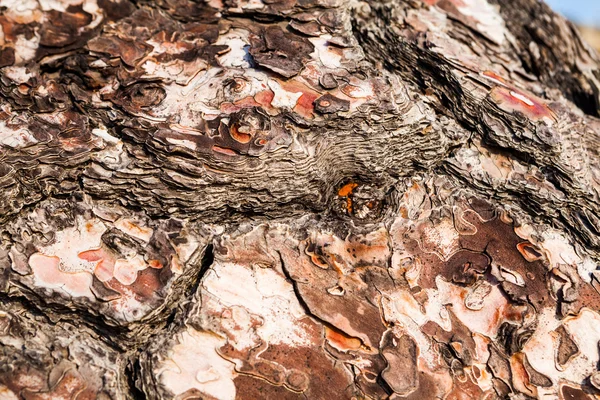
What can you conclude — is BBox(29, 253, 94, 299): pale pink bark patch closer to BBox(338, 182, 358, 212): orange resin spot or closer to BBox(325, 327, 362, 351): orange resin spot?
BBox(325, 327, 362, 351): orange resin spot

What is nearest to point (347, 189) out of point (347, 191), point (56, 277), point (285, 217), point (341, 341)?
point (347, 191)

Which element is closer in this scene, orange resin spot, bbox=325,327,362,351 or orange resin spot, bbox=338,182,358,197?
orange resin spot, bbox=325,327,362,351

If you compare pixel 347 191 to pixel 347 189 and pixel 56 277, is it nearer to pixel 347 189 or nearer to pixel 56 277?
pixel 347 189

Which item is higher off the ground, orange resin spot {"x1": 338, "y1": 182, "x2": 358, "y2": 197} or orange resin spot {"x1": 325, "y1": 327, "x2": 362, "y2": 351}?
orange resin spot {"x1": 338, "y1": 182, "x2": 358, "y2": 197}

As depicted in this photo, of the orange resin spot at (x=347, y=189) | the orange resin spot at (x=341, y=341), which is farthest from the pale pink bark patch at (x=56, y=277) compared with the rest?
the orange resin spot at (x=347, y=189)

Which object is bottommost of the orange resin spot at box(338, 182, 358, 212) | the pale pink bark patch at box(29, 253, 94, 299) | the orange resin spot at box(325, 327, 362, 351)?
the pale pink bark patch at box(29, 253, 94, 299)

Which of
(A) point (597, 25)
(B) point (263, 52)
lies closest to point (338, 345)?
(B) point (263, 52)

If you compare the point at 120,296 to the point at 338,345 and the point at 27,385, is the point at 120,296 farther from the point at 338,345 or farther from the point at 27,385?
the point at 338,345

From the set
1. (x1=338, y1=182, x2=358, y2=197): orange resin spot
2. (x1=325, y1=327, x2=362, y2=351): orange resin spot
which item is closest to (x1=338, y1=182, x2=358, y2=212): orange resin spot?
(x1=338, y1=182, x2=358, y2=197): orange resin spot

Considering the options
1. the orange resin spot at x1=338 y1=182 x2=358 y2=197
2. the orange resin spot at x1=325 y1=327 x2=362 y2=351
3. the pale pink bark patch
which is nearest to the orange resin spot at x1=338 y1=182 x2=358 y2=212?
the orange resin spot at x1=338 y1=182 x2=358 y2=197
